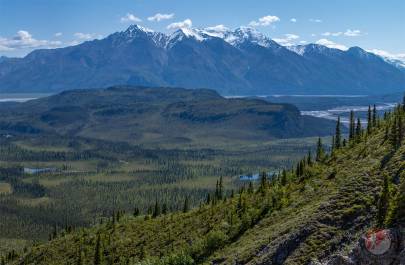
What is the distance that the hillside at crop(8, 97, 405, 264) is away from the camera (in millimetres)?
73250

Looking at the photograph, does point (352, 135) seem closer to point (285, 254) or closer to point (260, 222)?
point (260, 222)

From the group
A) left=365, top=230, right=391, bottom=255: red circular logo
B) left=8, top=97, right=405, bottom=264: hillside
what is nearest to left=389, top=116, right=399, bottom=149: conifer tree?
left=8, top=97, right=405, bottom=264: hillside

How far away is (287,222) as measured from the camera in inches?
3388

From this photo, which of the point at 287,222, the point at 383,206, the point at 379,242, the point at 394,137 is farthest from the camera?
the point at 394,137

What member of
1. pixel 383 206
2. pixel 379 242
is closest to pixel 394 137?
pixel 383 206

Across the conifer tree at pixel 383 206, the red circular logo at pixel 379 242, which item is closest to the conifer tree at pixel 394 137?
the conifer tree at pixel 383 206

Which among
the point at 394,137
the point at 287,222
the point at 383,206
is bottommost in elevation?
the point at 287,222

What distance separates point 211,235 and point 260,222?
30.6 feet

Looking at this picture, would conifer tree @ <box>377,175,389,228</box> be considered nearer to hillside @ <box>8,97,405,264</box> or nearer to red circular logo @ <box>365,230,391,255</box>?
hillside @ <box>8,97,405,264</box>

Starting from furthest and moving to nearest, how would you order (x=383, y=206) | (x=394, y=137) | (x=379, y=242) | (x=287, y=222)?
1. (x=394, y=137)
2. (x=287, y=222)
3. (x=383, y=206)
4. (x=379, y=242)

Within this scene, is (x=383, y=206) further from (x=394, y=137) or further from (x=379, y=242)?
(x=394, y=137)

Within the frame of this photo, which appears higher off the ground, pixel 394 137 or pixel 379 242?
pixel 394 137

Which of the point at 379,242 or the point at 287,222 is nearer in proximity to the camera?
the point at 379,242

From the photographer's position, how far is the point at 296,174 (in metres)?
132
